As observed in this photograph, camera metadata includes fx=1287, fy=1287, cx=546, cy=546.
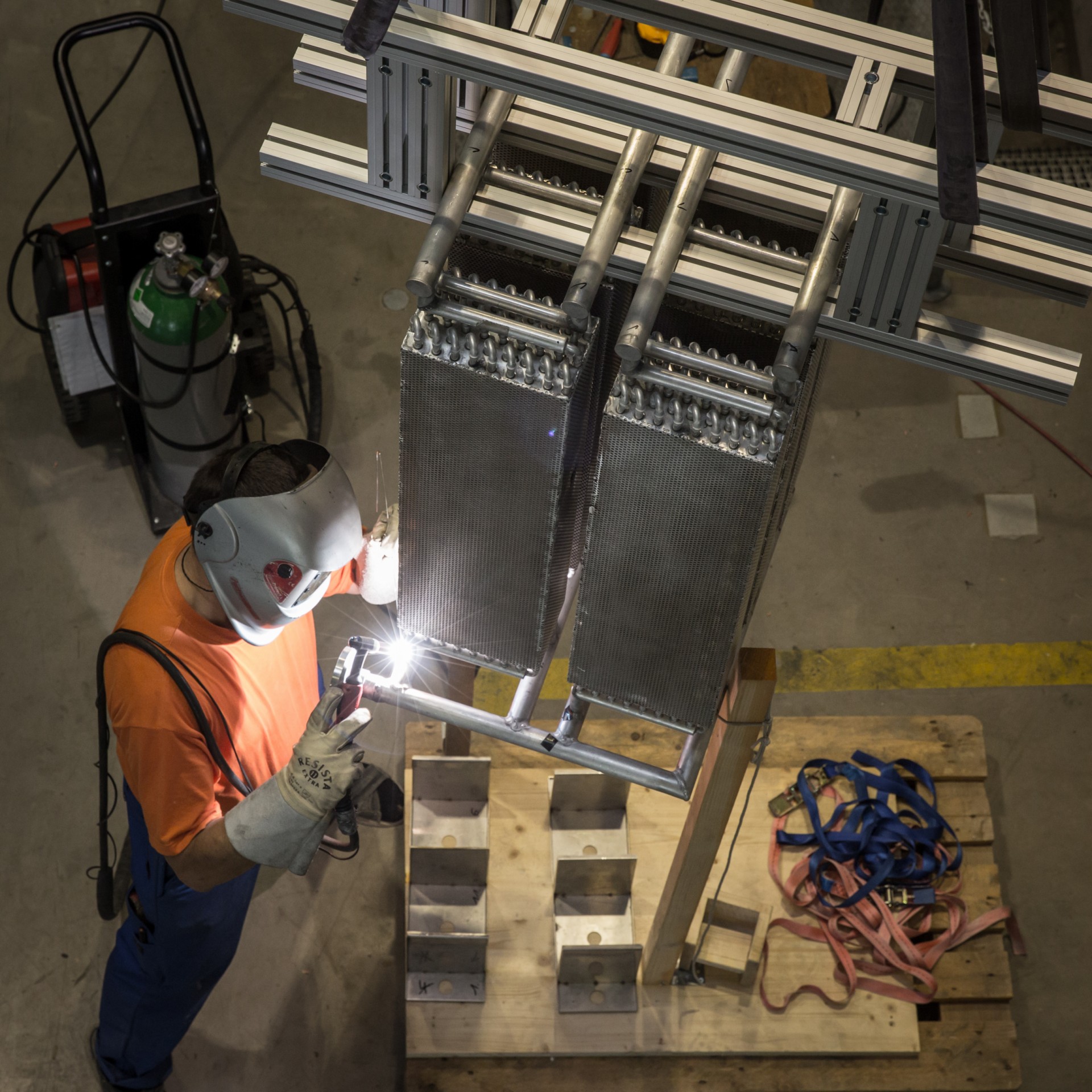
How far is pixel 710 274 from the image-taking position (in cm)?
196

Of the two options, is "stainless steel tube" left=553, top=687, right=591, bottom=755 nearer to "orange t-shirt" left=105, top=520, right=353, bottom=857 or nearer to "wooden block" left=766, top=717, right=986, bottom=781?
"orange t-shirt" left=105, top=520, right=353, bottom=857

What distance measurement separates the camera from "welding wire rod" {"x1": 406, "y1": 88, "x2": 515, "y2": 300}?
192 cm

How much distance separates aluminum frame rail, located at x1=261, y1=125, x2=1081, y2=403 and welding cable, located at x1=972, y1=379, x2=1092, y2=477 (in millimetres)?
3893

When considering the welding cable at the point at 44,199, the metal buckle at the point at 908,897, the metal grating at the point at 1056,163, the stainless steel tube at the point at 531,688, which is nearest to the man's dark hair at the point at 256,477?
the stainless steel tube at the point at 531,688

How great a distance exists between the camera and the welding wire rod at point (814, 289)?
1.86 meters

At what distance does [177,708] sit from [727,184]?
1.71 metres

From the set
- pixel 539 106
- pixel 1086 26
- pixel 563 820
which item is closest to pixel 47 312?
pixel 563 820

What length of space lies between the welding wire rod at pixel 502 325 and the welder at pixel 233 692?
2.63ft

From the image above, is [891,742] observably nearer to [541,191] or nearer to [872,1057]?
[872,1057]

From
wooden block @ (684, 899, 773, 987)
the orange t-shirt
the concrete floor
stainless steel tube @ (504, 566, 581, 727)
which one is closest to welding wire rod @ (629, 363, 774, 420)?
stainless steel tube @ (504, 566, 581, 727)

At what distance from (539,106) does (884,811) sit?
2867mm

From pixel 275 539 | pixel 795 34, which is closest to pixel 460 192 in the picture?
pixel 795 34

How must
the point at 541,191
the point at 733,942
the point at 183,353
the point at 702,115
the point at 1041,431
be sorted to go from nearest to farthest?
the point at 702,115
the point at 541,191
the point at 733,942
the point at 183,353
the point at 1041,431

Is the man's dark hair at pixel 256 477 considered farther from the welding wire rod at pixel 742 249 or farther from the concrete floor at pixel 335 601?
the concrete floor at pixel 335 601
